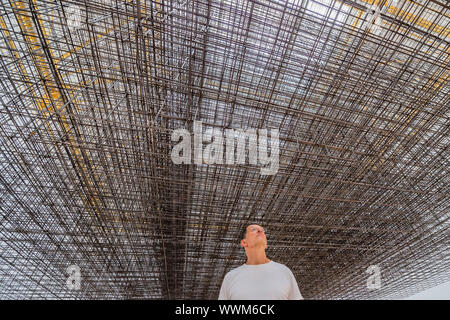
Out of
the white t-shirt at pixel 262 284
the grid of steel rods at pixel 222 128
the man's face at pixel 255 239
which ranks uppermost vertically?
the grid of steel rods at pixel 222 128

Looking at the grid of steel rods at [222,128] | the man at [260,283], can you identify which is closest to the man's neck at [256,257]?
the man at [260,283]

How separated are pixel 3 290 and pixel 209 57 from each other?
37.0 ft

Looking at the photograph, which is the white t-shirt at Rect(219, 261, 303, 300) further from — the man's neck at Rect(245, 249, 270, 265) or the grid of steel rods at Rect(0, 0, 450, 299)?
the grid of steel rods at Rect(0, 0, 450, 299)

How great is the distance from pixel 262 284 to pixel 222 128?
4709 mm

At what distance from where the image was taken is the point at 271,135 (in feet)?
19.6

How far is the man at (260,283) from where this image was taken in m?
1.06

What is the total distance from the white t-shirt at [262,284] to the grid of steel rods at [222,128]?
3.47 metres

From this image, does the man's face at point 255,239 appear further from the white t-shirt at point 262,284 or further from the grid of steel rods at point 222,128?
the grid of steel rods at point 222,128

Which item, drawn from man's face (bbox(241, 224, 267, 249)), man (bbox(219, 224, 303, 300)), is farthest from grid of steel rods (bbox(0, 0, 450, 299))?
man (bbox(219, 224, 303, 300))

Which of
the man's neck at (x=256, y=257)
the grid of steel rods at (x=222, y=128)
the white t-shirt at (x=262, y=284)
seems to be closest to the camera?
the white t-shirt at (x=262, y=284)

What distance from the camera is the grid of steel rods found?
450 cm

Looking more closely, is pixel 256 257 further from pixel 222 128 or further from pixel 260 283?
pixel 222 128
